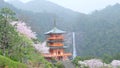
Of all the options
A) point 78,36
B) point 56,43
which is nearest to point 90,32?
point 78,36

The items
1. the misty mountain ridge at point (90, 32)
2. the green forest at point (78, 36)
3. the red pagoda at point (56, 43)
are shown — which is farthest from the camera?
the misty mountain ridge at point (90, 32)

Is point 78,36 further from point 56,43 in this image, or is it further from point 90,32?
point 56,43

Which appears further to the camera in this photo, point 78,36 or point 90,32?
point 78,36

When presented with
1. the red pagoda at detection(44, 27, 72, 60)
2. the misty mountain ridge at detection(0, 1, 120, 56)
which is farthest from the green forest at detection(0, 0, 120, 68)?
the red pagoda at detection(44, 27, 72, 60)

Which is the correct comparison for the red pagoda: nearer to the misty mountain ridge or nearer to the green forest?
the green forest

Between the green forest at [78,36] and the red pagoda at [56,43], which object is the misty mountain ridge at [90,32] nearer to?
the green forest at [78,36]

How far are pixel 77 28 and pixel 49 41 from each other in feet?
155

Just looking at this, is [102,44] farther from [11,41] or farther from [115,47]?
[11,41]

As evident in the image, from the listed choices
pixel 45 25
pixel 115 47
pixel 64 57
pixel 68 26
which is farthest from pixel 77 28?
pixel 64 57

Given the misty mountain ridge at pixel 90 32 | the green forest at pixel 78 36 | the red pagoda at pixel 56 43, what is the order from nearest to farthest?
1. the green forest at pixel 78 36
2. the red pagoda at pixel 56 43
3. the misty mountain ridge at pixel 90 32

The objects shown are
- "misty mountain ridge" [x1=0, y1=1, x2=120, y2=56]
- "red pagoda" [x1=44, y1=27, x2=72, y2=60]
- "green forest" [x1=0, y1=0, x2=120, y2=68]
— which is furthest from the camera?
"misty mountain ridge" [x1=0, y1=1, x2=120, y2=56]

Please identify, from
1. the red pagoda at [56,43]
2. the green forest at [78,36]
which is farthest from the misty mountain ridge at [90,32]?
the red pagoda at [56,43]

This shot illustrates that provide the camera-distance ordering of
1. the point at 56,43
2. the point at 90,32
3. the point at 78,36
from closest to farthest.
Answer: the point at 56,43
the point at 90,32
the point at 78,36

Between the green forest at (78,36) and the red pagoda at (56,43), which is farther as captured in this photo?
the red pagoda at (56,43)
